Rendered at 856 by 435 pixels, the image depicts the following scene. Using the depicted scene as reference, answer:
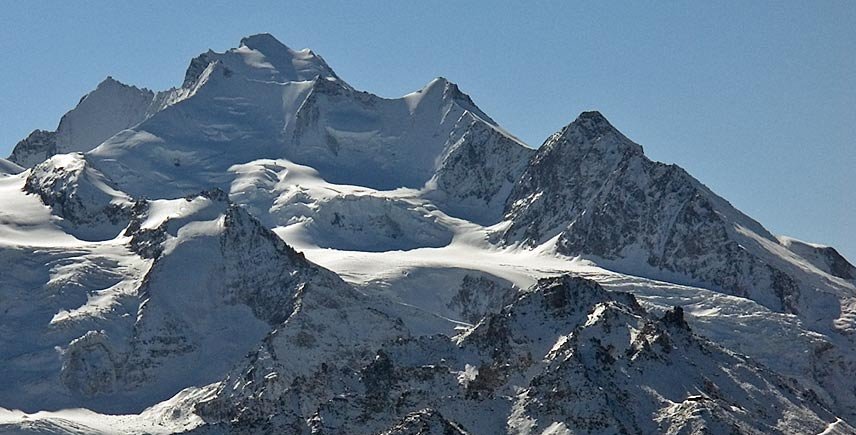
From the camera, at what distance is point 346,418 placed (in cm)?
18450

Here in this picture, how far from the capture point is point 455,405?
188 metres

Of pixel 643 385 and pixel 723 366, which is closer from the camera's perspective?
pixel 643 385

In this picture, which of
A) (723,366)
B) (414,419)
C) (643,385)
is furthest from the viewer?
(723,366)

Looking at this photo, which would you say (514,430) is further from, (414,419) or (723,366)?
(723,366)

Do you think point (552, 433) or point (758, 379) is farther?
point (758, 379)

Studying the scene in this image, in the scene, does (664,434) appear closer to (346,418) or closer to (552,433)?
(552,433)

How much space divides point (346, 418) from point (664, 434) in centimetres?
2404

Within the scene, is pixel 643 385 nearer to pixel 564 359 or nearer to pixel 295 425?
pixel 564 359

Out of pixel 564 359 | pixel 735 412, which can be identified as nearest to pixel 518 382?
pixel 564 359

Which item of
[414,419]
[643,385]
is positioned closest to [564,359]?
[643,385]

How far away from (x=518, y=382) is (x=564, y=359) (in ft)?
23.5

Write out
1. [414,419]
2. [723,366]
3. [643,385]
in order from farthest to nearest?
[723,366]
[643,385]
[414,419]

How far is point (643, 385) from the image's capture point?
610 feet

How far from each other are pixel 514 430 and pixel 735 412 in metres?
16.5
